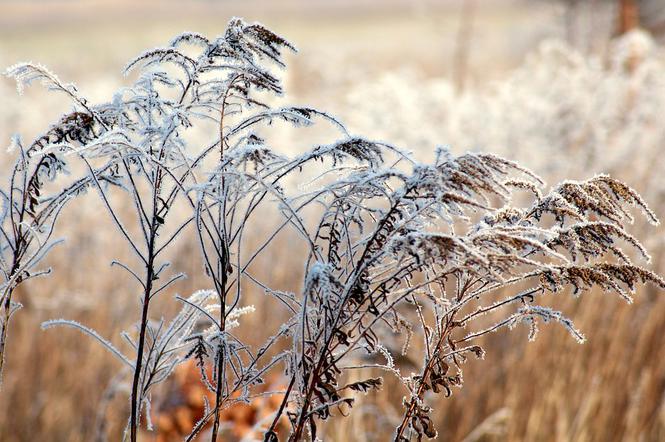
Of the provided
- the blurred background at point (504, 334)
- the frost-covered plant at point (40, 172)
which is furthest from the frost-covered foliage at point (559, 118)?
the frost-covered plant at point (40, 172)

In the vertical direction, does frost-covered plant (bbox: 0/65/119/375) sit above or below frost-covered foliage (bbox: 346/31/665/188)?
below

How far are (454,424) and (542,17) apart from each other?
12.6 m

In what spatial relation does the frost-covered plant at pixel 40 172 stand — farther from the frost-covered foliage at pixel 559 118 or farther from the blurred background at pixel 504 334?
the frost-covered foliage at pixel 559 118

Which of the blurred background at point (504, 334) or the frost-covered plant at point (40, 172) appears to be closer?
the frost-covered plant at point (40, 172)

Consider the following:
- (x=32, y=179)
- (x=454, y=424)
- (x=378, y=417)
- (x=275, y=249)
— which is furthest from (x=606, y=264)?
(x=275, y=249)

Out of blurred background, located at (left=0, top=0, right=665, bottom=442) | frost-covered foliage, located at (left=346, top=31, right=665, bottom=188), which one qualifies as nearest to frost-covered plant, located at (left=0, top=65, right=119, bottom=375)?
blurred background, located at (left=0, top=0, right=665, bottom=442)

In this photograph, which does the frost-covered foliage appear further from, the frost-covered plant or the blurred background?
the frost-covered plant

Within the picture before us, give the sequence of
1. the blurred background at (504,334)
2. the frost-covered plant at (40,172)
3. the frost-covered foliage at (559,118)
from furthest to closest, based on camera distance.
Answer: the frost-covered foliage at (559,118) < the blurred background at (504,334) < the frost-covered plant at (40,172)

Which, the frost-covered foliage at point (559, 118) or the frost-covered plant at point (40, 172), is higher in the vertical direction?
the frost-covered foliage at point (559, 118)

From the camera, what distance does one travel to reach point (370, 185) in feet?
3.06

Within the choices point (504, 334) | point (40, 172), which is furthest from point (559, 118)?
point (40, 172)

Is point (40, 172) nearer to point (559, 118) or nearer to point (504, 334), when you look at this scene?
point (504, 334)

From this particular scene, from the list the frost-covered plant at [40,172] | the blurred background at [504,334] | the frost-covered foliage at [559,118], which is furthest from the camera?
the frost-covered foliage at [559,118]

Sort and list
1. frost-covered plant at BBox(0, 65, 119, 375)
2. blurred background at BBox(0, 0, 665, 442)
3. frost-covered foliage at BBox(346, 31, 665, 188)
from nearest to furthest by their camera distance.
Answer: frost-covered plant at BBox(0, 65, 119, 375) < blurred background at BBox(0, 0, 665, 442) < frost-covered foliage at BBox(346, 31, 665, 188)
